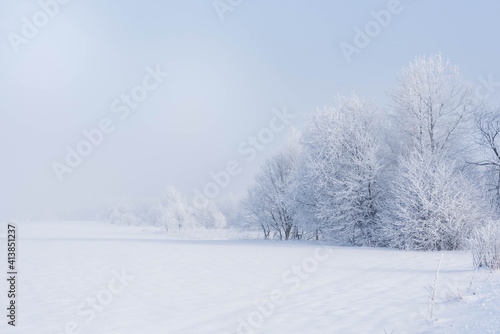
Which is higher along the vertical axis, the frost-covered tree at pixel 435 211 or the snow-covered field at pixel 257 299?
the frost-covered tree at pixel 435 211

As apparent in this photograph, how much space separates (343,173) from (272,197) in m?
10.7

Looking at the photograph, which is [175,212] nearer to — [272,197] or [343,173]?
[272,197]

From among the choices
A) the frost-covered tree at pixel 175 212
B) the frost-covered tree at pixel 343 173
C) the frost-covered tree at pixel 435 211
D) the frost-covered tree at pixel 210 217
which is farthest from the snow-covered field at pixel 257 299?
the frost-covered tree at pixel 210 217

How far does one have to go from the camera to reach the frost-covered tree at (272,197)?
3097cm

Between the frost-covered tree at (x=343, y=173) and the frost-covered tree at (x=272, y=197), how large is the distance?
711 cm

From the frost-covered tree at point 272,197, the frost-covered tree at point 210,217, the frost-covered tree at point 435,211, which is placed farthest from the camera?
the frost-covered tree at point 210,217

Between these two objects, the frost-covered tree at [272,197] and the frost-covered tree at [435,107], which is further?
the frost-covered tree at [272,197]

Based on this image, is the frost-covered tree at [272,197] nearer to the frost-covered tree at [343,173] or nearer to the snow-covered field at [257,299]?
the frost-covered tree at [343,173]

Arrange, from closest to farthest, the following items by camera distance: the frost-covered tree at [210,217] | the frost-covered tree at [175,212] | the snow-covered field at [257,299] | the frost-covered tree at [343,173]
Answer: the snow-covered field at [257,299] < the frost-covered tree at [343,173] < the frost-covered tree at [175,212] < the frost-covered tree at [210,217]

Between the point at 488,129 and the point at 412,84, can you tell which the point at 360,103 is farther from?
the point at 488,129

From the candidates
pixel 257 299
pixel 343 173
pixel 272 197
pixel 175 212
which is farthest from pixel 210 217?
pixel 257 299

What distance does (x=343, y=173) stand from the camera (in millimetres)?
21328

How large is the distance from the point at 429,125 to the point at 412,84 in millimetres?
2750

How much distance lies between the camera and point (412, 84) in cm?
2127
